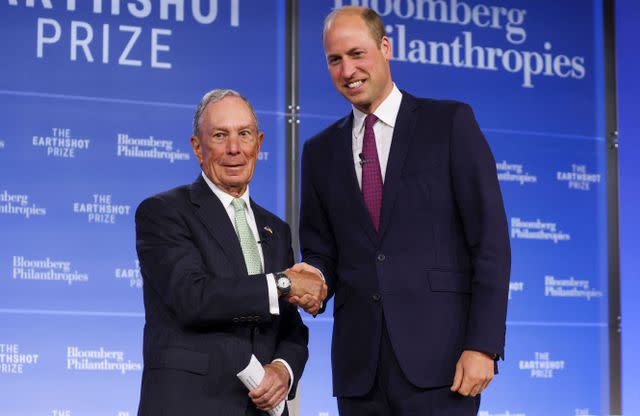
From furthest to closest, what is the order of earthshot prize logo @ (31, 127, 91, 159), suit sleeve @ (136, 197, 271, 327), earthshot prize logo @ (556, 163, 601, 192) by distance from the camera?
earthshot prize logo @ (556, 163, 601, 192), earthshot prize logo @ (31, 127, 91, 159), suit sleeve @ (136, 197, 271, 327)

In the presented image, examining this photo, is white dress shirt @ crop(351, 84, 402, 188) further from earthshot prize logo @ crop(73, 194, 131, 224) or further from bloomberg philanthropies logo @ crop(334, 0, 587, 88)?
bloomberg philanthropies logo @ crop(334, 0, 587, 88)

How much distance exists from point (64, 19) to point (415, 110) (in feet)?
6.80

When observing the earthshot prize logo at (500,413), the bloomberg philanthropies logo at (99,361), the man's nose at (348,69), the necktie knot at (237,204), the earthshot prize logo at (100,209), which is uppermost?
the man's nose at (348,69)

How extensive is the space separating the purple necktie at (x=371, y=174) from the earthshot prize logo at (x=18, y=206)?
74.6 inches

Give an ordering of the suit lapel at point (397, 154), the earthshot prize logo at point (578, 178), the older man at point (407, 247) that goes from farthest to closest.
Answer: the earthshot prize logo at point (578, 178) → the suit lapel at point (397, 154) → the older man at point (407, 247)

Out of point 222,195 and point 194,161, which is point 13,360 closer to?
point 194,161

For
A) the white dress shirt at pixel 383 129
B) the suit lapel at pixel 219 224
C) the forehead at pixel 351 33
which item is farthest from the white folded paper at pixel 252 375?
the forehead at pixel 351 33

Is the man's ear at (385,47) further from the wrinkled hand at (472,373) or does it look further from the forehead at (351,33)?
the wrinkled hand at (472,373)

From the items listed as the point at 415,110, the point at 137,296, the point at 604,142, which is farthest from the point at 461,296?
the point at 604,142

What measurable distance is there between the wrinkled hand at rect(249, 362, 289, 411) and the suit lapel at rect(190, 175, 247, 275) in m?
0.27

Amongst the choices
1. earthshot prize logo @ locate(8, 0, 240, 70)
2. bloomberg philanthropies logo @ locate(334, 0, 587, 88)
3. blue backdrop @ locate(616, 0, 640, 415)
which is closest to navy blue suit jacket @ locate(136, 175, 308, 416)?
earthshot prize logo @ locate(8, 0, 240, 70)

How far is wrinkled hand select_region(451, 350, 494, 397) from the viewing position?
2488 mm

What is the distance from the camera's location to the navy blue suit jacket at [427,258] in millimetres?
2551

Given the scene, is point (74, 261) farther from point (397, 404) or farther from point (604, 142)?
point (604, 142)
